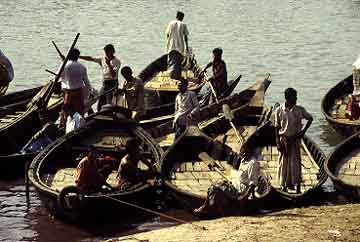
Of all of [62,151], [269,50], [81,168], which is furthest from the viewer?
[269,50]

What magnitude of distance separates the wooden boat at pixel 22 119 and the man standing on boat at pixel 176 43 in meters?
3.44

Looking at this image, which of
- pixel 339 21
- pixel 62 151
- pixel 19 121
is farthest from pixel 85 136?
pixel 339 21

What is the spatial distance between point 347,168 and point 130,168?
12.4ft

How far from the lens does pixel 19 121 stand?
1636cm

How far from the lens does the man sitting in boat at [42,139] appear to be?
15.8 metres

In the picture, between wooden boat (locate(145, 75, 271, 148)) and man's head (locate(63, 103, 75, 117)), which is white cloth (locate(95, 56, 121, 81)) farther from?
man's head (locate(63, 103, 75, 117))

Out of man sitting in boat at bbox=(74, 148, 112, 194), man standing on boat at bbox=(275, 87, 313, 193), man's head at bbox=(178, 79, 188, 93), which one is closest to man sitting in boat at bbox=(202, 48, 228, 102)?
man's head at bbox=(178, 79, 188, 93)

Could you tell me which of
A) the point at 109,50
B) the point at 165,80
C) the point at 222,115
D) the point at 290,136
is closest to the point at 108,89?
the point at 109,50

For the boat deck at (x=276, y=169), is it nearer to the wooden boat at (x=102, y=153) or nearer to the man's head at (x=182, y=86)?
the man's head at (x=182, y=86)

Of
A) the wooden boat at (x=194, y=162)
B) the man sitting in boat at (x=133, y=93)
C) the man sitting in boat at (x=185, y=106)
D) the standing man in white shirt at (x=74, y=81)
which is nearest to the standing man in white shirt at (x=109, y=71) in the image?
the man sitting in boat at (x=133, y=93)

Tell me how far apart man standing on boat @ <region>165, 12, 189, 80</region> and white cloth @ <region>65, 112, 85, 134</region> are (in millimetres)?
5480

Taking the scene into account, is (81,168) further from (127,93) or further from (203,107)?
(203,107)

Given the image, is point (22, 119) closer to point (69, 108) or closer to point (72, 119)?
point (69, 108)

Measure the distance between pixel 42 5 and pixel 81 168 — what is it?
Result: 3179 centimetres
